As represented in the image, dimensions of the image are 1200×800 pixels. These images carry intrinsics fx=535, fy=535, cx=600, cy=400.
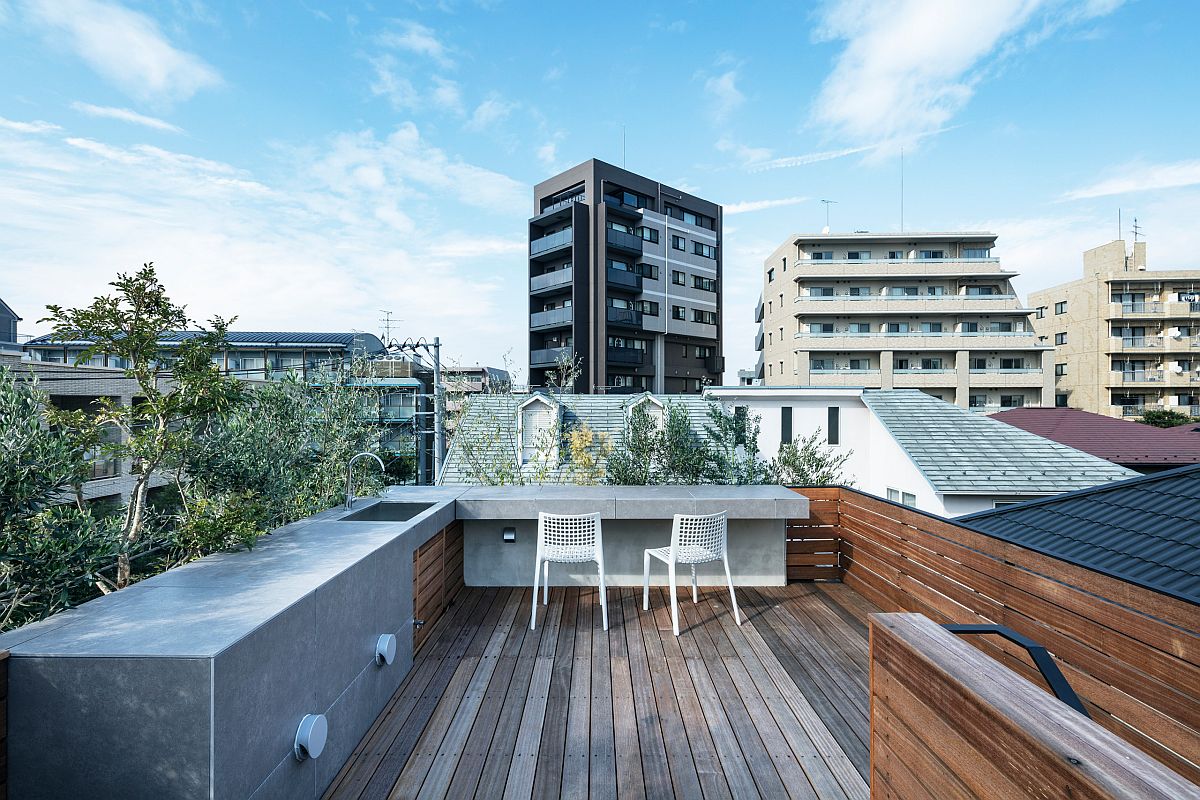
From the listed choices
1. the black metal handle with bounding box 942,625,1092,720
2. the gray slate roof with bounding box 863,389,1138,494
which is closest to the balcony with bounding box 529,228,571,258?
the gray slate roof with bounding box 863,389,1138,494

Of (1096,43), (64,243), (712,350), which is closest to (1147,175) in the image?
(1096,43)

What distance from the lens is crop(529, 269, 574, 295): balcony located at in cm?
2612

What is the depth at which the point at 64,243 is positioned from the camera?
784 cm

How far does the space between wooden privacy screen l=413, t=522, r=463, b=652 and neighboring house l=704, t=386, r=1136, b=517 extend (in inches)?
222

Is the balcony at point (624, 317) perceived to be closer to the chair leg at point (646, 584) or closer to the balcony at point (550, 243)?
the balcony at point (550, 243)

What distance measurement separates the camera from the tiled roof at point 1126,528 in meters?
2.40

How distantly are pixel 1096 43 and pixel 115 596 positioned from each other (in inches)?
663

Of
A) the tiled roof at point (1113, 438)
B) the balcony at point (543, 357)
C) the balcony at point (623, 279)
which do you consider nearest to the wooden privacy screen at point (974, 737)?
the tiled roof at point (1113, 438)

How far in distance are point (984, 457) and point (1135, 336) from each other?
27771 mm

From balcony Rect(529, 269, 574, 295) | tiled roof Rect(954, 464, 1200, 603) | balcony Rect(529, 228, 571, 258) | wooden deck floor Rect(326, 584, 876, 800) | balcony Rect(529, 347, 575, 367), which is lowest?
wooden deck floor Rect(326, 584, 876, 800)

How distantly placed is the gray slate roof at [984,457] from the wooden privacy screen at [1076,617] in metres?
8.58

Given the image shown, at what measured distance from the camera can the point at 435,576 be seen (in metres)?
4.01

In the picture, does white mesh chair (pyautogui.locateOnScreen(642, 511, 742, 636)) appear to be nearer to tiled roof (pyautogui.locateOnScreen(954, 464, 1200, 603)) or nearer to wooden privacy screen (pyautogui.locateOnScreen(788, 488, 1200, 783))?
wooden privacy screen (pyautogui.locateOnScreen(788, 488, 1200, 783))

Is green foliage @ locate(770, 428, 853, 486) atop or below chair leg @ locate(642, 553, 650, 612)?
atop
